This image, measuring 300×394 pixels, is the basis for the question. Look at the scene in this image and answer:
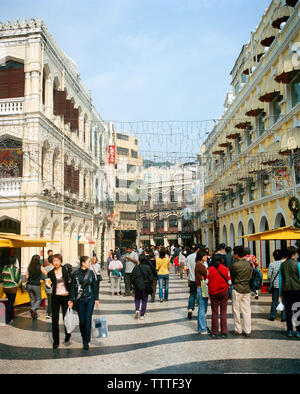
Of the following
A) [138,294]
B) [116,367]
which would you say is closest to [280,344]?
[116,367]

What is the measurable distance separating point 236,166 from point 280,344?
22418 millimetres

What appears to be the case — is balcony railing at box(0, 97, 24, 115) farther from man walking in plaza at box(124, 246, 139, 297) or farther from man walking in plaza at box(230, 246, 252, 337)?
man walking in plaza at box(230, 246, 252, 337)

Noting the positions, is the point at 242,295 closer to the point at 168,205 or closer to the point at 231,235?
the point at 231,235

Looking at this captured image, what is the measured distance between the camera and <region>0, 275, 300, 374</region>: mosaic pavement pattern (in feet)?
19.2

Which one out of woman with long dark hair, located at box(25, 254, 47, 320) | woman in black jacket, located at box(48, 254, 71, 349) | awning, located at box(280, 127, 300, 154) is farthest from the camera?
awning, located at box(280, 127, 300, 154)

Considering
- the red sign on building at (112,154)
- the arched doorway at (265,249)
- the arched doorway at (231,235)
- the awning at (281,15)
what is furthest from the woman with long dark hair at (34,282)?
the red sign on building at (112,154)

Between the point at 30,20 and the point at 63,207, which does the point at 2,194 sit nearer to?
the point at 63,207

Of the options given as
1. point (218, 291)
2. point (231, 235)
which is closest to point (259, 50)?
point (231, 235)

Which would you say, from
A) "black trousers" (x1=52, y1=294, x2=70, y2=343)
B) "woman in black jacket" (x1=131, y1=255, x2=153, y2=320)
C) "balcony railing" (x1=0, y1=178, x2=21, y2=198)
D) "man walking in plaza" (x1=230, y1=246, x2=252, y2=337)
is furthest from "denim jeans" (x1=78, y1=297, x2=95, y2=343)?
"balcony railing" (x1=0, y1=178, x2=21, y2=198)

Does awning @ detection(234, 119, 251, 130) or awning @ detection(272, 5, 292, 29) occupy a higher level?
awning @ detection(272, 5, 292, 29)

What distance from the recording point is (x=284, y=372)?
18.3 feet

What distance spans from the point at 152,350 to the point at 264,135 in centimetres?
1703

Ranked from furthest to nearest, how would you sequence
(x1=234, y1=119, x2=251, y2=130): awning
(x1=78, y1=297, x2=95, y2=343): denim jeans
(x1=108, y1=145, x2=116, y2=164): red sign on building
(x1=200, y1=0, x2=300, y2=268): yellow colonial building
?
(x1=108, y1=145, x2=116, y2=164): red sign on building < (x1=234, y1=119, x2=251, y2=130): awning < (x1=200, y1=0, x2=300, y2=268): yellow colonial building < (x1=78, y1=297, x2=95, y2=343): denim jeans

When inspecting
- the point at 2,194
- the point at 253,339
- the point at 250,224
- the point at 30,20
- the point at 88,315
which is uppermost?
the point at 30,20
